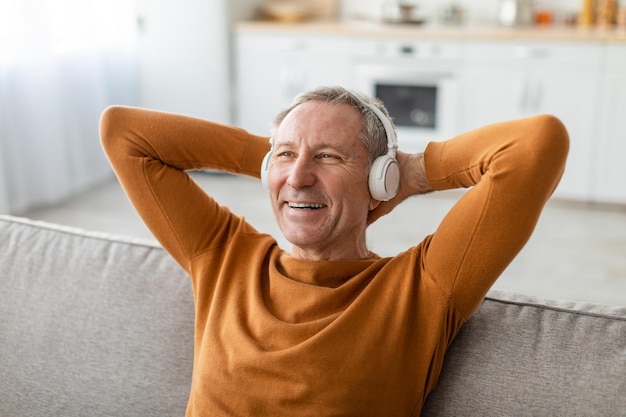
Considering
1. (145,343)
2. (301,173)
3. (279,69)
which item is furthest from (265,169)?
(279,69)

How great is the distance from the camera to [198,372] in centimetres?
146

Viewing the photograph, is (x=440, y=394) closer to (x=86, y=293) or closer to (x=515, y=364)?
(x=515, y=364)

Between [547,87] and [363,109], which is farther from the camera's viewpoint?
[547,87]

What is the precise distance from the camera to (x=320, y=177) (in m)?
1.49

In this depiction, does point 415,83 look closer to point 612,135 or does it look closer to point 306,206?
point 612,135

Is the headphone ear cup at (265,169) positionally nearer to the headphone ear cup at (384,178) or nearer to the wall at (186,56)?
the headphone ear cup at (384,178)

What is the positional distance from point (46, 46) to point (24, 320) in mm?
3259

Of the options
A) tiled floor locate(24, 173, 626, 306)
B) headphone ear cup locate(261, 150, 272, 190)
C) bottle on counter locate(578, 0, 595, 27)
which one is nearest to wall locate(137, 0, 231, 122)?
tiled floor locate(24, 173, 626, 306)

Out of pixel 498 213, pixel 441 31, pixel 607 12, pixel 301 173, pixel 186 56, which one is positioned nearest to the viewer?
pixel 498 213

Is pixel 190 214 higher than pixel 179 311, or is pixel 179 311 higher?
pixel 190 214

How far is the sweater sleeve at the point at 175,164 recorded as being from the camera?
5.27 feet

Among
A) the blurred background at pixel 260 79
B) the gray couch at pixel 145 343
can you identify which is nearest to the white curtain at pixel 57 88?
the blurred background at pixel 260 79

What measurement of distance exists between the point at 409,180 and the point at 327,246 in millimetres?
207

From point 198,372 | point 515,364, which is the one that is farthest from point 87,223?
point 515,364
